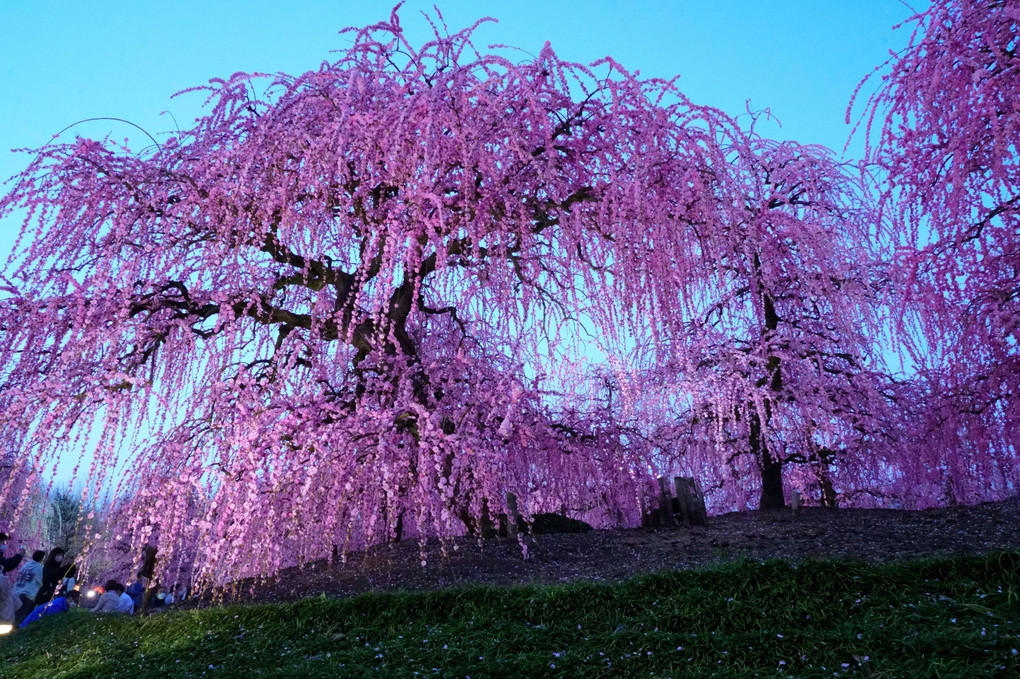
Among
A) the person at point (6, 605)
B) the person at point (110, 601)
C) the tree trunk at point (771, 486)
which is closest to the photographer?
the person at point (6, 605)

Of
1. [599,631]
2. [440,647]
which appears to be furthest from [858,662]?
[440,647]

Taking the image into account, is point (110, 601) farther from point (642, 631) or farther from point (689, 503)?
point (642, 631)

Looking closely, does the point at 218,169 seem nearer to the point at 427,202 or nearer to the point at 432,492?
the point at 427,202

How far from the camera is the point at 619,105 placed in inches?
254

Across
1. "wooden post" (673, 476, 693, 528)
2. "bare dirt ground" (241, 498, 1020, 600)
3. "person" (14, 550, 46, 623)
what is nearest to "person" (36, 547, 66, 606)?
"person" (14, 550, 46, 623)

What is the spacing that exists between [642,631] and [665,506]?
4.68 m

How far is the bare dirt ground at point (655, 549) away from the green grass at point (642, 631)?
2.99ft

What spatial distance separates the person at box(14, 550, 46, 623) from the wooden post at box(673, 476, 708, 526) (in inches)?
356

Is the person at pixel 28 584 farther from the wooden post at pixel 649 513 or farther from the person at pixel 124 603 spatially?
the wooden post at pixel 649 513

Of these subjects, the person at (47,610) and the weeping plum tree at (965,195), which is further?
the person at (47,610)

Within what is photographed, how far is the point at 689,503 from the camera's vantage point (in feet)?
31.5

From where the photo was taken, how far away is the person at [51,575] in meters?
10.5

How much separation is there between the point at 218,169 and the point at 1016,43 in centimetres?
730

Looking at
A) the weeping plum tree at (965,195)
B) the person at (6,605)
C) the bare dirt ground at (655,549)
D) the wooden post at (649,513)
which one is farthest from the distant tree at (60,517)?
the weeping plum tree at (965,195)
